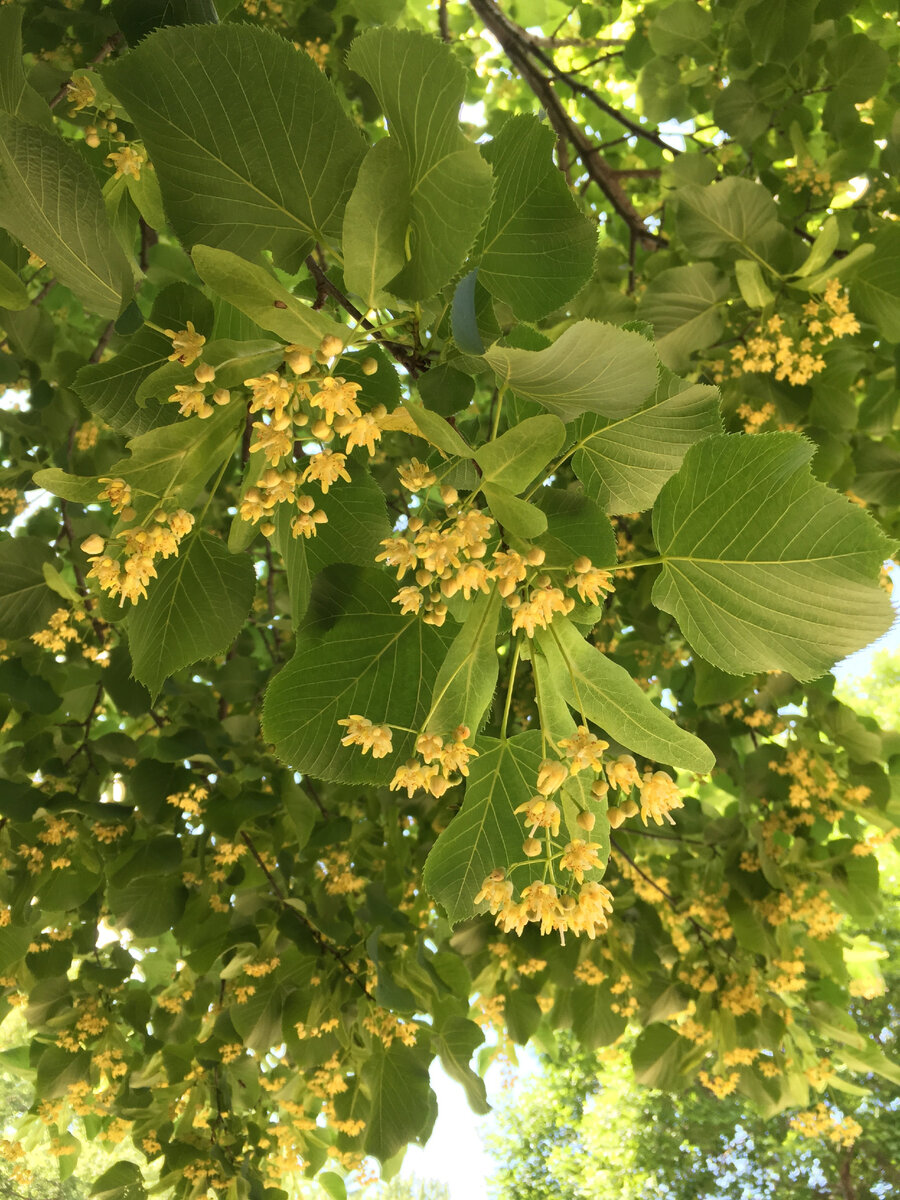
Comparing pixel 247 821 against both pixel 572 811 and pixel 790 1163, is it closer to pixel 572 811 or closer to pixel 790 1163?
pixel 572 811

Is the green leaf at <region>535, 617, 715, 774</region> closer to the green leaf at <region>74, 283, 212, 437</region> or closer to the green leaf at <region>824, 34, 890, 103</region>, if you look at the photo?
the green leaf at <region>74, 283, 212, 437</region>

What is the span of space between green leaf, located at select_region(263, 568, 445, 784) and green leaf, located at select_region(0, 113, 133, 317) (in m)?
0.31

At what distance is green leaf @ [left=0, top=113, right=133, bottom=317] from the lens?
0.52 m

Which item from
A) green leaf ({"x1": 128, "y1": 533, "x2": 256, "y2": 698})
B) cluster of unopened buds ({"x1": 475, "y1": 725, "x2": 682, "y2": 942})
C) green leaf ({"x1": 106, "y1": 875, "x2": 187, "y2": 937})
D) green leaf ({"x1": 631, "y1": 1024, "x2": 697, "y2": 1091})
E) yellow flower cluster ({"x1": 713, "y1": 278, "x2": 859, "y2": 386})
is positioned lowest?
green leaf ({"x1": 631, "y1": 1024, "x2": 697, "y2": 1091})

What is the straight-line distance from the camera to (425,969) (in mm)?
1655

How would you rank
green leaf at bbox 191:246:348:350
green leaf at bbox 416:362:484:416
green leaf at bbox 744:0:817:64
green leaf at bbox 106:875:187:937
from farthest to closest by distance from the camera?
green leaf at bbox 744:0:817:64 → green leaf at bbox 106:875:187:937 → green leaf at bbox 416:362:484:416 → green leaf at bbox 191:246:348:350

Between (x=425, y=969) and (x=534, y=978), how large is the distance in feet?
2.28

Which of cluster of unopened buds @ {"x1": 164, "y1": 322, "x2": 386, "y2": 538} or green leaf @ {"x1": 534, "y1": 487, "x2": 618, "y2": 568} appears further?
green leaf @ {"x1": 534, "y1": 487, "x2": 618, "y2": 568}

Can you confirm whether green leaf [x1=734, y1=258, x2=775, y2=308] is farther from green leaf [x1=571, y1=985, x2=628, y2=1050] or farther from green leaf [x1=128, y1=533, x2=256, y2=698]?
green leaf [x1=571, y1=985, x2=628, y2=1050]

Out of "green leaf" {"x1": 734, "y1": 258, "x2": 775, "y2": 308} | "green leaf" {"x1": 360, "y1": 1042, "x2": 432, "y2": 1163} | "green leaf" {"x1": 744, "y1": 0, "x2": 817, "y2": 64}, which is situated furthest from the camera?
"green leaf" {"x1": 744, "y1": 0, "x2": 817, "y2": 64}

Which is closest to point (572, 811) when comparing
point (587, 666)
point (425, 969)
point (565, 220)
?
point (587, 666)

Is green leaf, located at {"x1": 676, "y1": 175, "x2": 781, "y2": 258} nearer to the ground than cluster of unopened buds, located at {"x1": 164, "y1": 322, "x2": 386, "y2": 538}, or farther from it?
nearer to the ground

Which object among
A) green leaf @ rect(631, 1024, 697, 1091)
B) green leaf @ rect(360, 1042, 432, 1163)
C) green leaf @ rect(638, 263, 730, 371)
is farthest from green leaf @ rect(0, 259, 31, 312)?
green leaf @ rect(631, 1024, 697, 1091)

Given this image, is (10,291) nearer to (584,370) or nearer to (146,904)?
(584,370)
